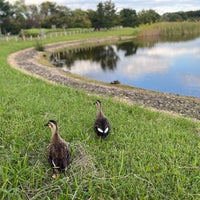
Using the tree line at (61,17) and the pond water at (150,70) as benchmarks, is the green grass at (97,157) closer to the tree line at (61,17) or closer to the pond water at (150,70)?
the pond water at (150,70)

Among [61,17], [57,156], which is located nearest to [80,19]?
[61,17]


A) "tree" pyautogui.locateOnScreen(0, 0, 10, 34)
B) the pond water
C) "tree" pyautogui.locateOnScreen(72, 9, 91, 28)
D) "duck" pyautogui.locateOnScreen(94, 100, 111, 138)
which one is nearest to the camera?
"duck" pyautogui.locateOnScreen(94, 100, 111, 138)

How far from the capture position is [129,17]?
199 feet

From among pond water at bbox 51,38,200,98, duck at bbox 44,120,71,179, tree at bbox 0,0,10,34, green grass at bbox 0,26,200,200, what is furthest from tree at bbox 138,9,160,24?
duck at bbox 44,120,71,179

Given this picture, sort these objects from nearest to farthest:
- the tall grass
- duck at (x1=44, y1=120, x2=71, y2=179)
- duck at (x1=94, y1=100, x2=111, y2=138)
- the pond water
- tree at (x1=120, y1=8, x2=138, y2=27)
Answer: duck at (x1=44, y1=120, x2=71, y2=179), duck at (x1=94, y1=100, x2=111, y2=138), the pond water, the tall grass, tree at (x1=120, y1=8, x2=138, y2=27)

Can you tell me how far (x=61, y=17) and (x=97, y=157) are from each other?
5077cm

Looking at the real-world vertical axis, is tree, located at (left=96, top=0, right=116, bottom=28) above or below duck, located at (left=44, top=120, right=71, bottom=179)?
above

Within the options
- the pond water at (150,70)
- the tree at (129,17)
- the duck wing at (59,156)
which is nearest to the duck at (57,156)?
the duck wing at (59,156)

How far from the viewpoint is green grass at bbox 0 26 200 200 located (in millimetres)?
3314

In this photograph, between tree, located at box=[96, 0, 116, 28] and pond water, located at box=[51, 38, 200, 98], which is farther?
tree, located at box=[96, 0, 116, 28]

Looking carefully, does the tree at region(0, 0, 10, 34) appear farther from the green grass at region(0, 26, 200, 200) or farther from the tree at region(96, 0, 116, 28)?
the green grass at region(0, 26, 200, 200)

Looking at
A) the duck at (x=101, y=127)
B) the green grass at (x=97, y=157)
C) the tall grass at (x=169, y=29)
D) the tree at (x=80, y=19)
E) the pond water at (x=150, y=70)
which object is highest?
the tree at (x=80, y=19)

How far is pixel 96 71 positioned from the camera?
19.3 metres

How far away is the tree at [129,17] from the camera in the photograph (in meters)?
60.4
